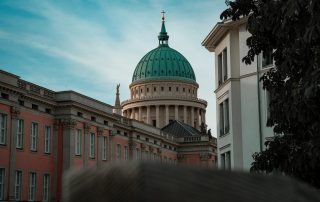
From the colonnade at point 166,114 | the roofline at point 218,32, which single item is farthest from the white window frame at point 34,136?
the colonnade at point 166,114

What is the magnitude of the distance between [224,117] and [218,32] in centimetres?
590

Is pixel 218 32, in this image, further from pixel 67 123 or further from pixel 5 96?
pixel 67 123

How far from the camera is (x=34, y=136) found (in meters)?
53.2

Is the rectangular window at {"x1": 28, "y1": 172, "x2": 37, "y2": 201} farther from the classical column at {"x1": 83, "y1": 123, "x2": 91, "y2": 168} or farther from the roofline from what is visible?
the roofline

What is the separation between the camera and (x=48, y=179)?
55250 mm

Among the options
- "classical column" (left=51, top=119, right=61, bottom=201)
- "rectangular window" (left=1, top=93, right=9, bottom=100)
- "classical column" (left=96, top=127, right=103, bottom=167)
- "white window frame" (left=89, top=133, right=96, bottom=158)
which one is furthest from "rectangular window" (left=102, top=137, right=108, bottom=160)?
"rectangular window" (left=1, top=93, right=9, bottom=100)

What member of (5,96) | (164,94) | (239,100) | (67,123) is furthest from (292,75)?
(164,94)

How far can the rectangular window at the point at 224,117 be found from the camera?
37.0 meters

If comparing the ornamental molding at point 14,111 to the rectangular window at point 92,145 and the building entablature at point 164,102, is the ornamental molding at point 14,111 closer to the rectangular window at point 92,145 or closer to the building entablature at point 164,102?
the rectangular window at point 92,145

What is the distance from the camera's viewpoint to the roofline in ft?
115

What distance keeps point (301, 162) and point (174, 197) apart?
32.3 ft

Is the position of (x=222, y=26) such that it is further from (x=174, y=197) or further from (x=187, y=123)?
(x=187, y=123)

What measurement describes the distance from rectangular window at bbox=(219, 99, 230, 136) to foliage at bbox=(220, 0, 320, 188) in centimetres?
2270

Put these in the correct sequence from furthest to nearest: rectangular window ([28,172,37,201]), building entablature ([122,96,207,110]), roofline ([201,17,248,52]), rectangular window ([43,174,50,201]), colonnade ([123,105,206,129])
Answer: building entablature ([122,96,207,110]) → colonnade ([123,105,206,129]) → rectangular window ([43,174,50,201]) → rectangular window ([28,172,37,201]) → roofline ([201,17,248,52])
